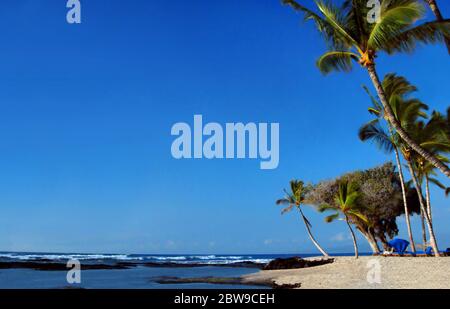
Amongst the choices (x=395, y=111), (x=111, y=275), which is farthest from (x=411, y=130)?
Result: (x=111, y=275)

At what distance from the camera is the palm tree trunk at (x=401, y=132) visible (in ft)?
39.9

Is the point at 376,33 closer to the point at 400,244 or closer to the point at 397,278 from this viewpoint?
the point at 397,278

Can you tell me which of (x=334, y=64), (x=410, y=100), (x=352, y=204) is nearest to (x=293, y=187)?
(x=352, y=204)

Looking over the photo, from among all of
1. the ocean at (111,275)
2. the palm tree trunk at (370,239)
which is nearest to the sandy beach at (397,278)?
the ocean at (111,275)

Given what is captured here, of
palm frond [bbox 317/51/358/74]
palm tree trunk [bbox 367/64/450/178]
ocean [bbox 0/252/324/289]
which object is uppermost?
palm frond [bbox 317/51/358/74]

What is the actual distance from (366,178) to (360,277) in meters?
17.4

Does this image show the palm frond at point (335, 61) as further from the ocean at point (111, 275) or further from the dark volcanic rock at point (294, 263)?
the dark volcanic rock at point (294, 263)

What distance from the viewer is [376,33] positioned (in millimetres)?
12539

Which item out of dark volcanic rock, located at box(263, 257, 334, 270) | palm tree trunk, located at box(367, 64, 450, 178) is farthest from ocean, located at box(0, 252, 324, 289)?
palm tree trunk, located at box(367, 64, 450, 178)

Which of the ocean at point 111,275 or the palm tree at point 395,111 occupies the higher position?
the palm tree at point 395,111

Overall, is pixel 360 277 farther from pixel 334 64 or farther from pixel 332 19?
pixel 332 19

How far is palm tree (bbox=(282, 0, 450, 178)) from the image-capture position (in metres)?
12.2

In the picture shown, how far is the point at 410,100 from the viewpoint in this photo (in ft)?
74.7

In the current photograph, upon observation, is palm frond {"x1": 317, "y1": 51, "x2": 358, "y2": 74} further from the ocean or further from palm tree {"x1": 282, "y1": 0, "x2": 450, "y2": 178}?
the ocean
